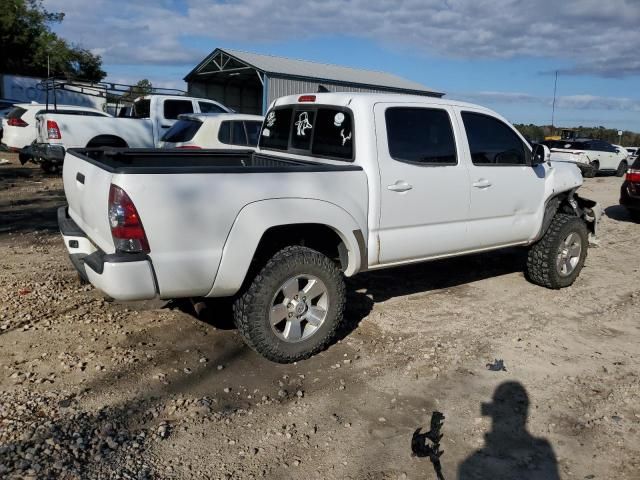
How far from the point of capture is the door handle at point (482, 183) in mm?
5172

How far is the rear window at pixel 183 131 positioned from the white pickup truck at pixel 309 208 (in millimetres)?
5130

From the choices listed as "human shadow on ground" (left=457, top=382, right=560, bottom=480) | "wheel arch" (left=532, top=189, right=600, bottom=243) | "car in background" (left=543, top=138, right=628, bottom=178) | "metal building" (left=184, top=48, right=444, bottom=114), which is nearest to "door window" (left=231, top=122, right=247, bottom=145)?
"wheel arch" (left=532, top=189, right=600, bottom=243)

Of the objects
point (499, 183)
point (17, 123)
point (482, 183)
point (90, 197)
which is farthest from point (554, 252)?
point (17, 123)

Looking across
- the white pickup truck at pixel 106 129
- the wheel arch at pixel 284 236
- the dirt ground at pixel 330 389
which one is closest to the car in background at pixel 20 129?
the white pickup truck at pixel 106 129

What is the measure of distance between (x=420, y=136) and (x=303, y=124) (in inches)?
41.8

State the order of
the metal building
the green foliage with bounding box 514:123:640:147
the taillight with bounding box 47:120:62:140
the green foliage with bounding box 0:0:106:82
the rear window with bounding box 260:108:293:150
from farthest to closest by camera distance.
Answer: the green foliage with bounding box 514:123:640:147
the green foliage with bounding box 0:0:106:82
the metal building
the taillight with bounding box 47:120:62:140
the rear window with bounding box 260:108:293:150

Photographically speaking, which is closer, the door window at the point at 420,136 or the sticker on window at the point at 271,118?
the door window at the point at 420,136

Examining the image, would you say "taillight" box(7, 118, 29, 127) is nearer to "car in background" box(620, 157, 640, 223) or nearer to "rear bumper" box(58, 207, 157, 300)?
"rear bumper" box(58, 207, 157, 300)

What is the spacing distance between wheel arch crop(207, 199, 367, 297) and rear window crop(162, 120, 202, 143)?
21.9 ft

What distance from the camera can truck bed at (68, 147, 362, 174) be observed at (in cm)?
403

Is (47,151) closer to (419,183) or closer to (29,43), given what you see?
(419,183)

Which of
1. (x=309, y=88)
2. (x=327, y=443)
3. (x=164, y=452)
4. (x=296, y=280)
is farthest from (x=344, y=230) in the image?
(x=309, y=88)

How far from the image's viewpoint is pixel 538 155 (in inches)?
229

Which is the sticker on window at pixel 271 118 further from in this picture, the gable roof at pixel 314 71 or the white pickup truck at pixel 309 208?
the gable roof at pixel 314 71
